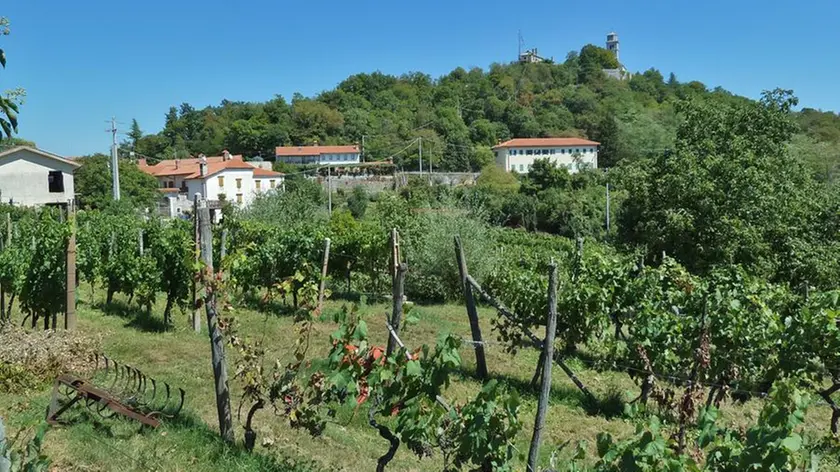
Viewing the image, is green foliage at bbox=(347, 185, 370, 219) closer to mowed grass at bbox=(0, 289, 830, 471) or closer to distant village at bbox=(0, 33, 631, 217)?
distant village at bbox=(0, 33, 631, 217)

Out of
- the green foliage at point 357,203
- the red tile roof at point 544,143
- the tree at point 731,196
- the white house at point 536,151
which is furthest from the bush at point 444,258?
the red tile roof at point 544,143

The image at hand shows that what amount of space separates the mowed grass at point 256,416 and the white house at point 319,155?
67.4 metres

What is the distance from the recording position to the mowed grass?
14.6 ft

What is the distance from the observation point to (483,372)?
329 inches

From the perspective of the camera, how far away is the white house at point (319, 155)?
256 feet

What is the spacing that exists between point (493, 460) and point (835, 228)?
18.8m

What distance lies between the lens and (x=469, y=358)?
934 centimetres

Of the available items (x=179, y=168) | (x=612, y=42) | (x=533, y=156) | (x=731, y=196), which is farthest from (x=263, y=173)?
(x=612, y=42)

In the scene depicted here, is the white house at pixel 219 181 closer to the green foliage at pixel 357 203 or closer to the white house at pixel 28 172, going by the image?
the green foliage at pixel 357 203

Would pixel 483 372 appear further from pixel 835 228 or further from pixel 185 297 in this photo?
pixel 835 228

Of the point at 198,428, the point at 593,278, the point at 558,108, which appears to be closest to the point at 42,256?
the point at 198,428

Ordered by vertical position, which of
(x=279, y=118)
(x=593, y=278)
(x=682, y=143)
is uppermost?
(x=279, y=118)

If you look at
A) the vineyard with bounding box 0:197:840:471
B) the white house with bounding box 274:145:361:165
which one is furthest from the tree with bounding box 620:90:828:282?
the white house with bounding box 274:145:361:165

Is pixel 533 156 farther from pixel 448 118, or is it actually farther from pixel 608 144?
pixel 448 118
